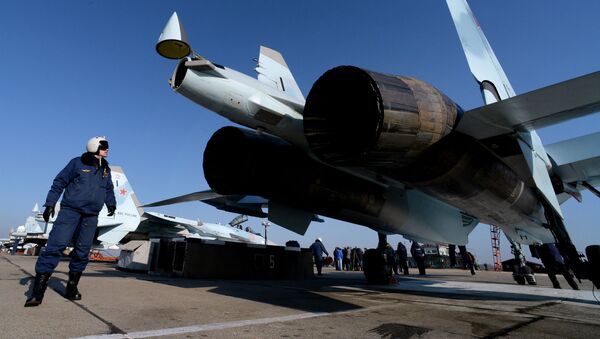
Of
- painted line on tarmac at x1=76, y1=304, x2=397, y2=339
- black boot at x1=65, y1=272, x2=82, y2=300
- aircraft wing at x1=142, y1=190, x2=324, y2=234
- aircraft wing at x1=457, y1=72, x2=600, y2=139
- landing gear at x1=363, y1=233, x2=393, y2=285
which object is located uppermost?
aircraft wing at x1=457, y1=72, x2=600, y2=139

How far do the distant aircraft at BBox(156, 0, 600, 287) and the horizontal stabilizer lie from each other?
0.02 m

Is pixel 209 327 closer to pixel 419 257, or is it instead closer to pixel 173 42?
pixel 173 42

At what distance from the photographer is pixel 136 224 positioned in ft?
75.6

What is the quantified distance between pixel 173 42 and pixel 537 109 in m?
4.20

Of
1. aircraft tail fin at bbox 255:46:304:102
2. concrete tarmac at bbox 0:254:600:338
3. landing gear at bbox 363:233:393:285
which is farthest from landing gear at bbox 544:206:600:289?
aircraft tail fin at bbox 255:46:304:102

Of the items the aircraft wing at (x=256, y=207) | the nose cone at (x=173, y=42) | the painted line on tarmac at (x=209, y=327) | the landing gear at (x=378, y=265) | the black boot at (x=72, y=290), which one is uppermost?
the nose cone at (x=173, y=42)

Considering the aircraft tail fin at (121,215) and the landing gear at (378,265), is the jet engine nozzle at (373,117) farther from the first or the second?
the aircraft tail fin at (121,215)

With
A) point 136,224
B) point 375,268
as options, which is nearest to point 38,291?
point 375,268

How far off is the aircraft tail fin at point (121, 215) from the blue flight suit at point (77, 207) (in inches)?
781

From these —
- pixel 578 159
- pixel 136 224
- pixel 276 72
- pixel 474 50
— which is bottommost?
pixel 578 159

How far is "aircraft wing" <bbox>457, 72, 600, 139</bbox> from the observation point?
3529 mm

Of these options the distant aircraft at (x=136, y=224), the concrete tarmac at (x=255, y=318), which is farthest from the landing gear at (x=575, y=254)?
the distant aircraft at (x=136, y=224)

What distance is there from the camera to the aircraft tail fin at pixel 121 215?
2150 centimetres

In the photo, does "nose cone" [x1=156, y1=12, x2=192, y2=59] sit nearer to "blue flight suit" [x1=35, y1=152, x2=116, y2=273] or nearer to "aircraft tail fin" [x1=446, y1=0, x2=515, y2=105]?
"blue flight suit" [x1=35, y1=152, x2=116, y2=273]
